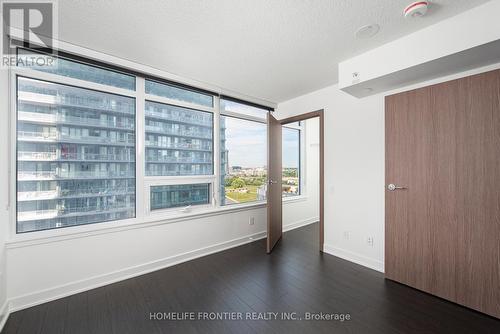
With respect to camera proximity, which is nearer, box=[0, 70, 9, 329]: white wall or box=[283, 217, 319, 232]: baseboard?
box=[0, 70, 9, 329]: white wall

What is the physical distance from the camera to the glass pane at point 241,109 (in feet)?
11.4

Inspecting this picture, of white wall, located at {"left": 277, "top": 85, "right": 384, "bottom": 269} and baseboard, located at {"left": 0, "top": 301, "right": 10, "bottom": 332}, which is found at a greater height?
white wall, located at {"left": 277, "top": 85, "right": 384, "bottom": 269}

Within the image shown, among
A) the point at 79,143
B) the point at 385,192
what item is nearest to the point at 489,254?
the point at 385,192

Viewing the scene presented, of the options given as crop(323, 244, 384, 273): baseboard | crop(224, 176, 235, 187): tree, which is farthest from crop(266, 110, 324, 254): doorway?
crop(224, 176, 235, 187): tree

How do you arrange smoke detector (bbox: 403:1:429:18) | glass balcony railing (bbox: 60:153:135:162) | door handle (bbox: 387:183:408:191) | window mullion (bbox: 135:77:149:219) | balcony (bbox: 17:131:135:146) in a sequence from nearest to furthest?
smoke detector (bbox: 403:1:429:18) → balcony (bbox: 17:131:135:146) → glass balcony railing (bbox: 60:153:135:162) → door handle (bbox: 387:183:408:191) → window mullion (bbox: 135:77:149:219)

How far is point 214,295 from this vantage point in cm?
207

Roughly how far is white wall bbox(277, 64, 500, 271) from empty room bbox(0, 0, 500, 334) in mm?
20

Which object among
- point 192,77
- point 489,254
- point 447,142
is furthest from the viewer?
point 192,77

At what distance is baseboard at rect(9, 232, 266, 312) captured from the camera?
73.7 inches

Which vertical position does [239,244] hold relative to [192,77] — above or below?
below

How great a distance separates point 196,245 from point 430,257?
2772mm

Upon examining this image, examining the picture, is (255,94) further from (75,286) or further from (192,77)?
(75,286)

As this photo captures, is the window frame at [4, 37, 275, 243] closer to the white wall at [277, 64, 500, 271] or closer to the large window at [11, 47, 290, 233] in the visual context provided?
the large window at [11, 47, 290, 233]

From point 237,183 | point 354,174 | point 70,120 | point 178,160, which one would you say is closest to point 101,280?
point 178,160
